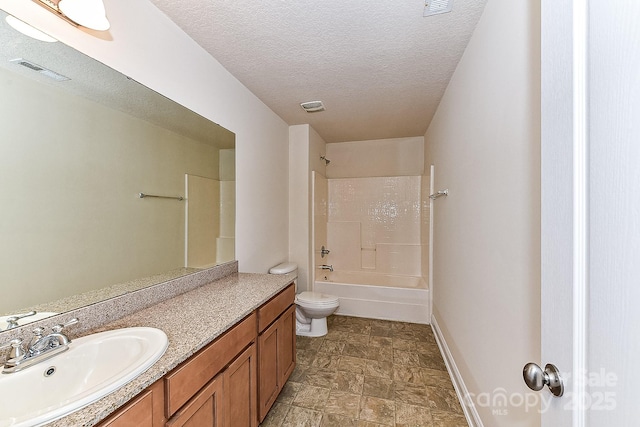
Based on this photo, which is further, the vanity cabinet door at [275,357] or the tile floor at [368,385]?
the tile floor at [368,385]

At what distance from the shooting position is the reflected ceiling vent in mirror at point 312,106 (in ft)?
8.73

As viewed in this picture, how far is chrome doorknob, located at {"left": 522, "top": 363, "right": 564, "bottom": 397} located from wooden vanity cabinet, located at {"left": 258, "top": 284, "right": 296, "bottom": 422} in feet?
4.01

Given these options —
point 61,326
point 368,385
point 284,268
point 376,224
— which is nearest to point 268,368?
point 368,385

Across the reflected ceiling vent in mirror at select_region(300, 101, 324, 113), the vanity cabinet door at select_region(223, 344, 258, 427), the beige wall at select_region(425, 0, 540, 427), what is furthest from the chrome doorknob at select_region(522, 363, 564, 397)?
the reflected ceiling vent in mirror at select_region(300, 101, 324, 113)

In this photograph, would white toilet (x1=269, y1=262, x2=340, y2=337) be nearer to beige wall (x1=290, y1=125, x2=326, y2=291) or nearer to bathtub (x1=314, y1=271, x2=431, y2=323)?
beige wall (x1=290, y1=125, x2=326, y2=291)

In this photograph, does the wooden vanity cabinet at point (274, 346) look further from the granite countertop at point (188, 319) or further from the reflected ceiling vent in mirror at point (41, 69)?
the reflected ceiling vent in mirror at point (41, 69)

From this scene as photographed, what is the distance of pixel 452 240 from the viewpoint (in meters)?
2.19

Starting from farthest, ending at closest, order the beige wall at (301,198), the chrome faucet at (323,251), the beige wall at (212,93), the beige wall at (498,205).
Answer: the chrome faucet at (323,251) < the beige wall at (301,198) < the beige wall at (212,93) < the beige wall at (498,205)

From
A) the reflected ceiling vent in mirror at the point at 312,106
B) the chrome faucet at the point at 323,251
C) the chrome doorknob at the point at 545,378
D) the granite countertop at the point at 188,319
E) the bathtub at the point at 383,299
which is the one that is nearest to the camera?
the chrome doorknob at the point at 545,378

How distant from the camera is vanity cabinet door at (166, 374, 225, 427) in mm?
934

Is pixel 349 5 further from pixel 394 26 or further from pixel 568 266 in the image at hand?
pixel 568 266

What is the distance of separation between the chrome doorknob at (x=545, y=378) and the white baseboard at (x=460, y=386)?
1223 millimetres

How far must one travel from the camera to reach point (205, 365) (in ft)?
3.46

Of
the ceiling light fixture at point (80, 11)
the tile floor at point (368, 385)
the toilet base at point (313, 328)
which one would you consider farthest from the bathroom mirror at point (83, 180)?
the toilet base at point (313, 328)
